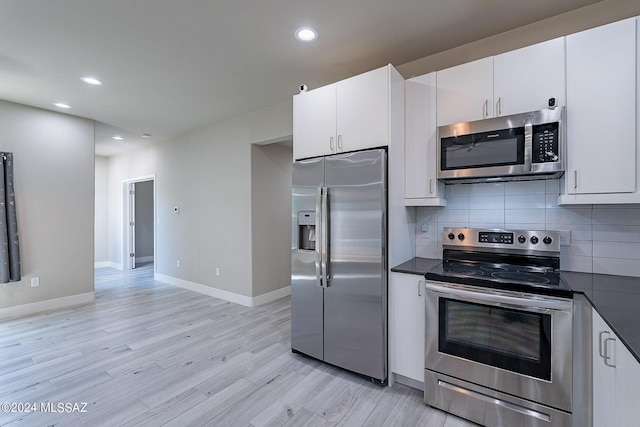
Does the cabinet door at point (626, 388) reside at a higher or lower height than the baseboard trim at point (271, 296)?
higher

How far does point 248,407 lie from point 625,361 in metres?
2.07

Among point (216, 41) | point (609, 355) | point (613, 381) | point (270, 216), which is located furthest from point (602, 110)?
point (270, 216)

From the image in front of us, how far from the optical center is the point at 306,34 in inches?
90.2

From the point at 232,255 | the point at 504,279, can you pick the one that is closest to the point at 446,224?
the point at 504,279

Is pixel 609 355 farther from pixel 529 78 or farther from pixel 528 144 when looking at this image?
pixel 529 78

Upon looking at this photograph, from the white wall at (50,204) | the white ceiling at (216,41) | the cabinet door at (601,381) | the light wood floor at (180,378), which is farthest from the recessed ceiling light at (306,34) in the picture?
the white wall at (50,204)

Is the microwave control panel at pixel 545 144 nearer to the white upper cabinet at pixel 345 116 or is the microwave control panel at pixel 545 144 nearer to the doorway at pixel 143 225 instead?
the white upper cabinet at pixel 345 116

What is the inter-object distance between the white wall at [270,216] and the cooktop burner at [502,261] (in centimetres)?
271

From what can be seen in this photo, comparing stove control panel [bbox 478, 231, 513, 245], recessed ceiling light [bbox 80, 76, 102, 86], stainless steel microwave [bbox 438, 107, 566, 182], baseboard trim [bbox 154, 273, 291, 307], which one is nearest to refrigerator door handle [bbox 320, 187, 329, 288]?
stainless steel microwave [bbox 438, 107, 566, 182]

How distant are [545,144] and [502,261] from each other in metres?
0.88

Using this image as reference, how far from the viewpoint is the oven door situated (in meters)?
1.61

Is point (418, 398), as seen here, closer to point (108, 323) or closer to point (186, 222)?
point (108, 323)

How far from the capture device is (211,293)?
15.5ft

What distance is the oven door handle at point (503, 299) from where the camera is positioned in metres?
1.60
